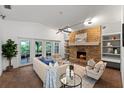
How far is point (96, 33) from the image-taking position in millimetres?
6652

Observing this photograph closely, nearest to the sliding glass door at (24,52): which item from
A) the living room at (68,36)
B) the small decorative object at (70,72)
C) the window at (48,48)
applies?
the living room at (68,36)

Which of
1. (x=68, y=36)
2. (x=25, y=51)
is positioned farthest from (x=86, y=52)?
(x=25, y=51)

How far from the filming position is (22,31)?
6.54 meters

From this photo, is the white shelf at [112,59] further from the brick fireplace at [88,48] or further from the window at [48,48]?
the window at [48,48]

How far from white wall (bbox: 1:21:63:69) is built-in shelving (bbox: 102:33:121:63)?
404 centimetres

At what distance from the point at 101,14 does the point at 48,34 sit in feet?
14.5

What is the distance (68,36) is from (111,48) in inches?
151

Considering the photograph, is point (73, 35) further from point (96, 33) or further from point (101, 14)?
point (101, 14)

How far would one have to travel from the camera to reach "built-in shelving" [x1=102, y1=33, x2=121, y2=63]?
5811 millimetres

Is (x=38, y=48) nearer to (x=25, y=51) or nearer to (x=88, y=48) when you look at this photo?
(x=25, y=51)

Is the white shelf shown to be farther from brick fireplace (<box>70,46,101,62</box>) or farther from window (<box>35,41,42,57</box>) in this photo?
window (<box>35,41,42,57</box>)

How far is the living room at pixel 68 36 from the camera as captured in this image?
14.7ft
